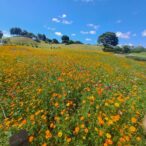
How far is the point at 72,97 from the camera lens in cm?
721

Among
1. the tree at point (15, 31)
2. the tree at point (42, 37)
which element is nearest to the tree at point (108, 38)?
the tree at point (42, 37)

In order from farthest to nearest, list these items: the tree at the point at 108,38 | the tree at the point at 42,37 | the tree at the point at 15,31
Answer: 1. the tree at the point at 15,31
2. the tree at the point at 42,37
3. the tree at the point at 108,38

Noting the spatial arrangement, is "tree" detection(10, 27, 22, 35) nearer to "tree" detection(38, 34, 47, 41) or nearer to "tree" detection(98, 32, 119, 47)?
"tree" detection(38, 34, 47, 41)

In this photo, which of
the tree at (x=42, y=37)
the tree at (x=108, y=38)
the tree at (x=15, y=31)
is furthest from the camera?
the tree at (x=15, y=31)

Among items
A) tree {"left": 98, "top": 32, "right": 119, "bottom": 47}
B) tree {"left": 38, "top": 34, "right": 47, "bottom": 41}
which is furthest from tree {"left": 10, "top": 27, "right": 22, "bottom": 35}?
tree {"left": 98, "top": 32, "right": 119, "bottom": 47}

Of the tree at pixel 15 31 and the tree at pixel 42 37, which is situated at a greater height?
the tree at pixel 15 31

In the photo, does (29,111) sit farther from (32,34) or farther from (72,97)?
(32,34)

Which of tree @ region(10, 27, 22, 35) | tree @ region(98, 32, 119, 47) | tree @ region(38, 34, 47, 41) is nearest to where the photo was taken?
tree @ region(98, 32, 119, 47)

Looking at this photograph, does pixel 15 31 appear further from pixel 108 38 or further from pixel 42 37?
pixel 108 38

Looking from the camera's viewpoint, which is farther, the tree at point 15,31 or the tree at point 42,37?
the tree at point 15,31

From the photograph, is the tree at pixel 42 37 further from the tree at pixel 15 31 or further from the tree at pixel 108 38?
the tree at pixel 108 38

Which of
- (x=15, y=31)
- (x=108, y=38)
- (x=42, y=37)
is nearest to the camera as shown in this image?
(x=108, y=38)

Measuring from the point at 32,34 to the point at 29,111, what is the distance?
135010 mm

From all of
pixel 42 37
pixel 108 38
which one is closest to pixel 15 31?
pixel 42 37
